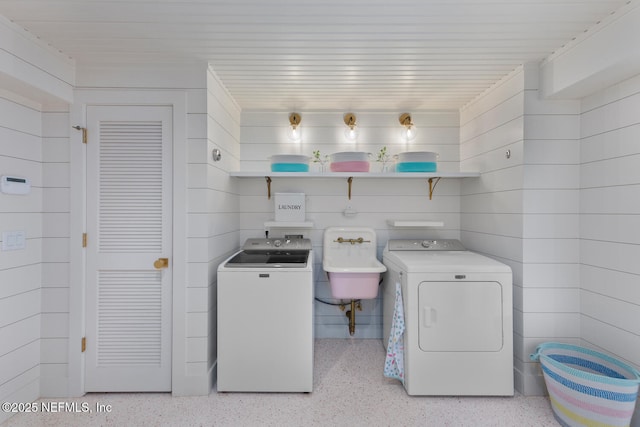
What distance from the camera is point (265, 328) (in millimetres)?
2010

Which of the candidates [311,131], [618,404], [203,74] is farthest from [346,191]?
[618,404]

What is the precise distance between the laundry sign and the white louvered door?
92 cm

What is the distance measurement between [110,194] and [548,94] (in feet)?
9.76

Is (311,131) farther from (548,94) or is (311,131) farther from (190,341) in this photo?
(190,341)

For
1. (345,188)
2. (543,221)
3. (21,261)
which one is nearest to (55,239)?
(21,261)

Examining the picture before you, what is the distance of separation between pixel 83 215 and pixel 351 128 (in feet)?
7.25

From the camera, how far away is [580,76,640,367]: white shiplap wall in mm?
1683

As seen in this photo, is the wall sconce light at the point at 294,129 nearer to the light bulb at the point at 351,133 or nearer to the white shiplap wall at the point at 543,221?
the light bulb at the point at 351,133

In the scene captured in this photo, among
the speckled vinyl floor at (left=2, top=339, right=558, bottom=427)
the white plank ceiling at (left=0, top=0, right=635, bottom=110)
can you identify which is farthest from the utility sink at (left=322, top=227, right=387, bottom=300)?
the white plank ceiling at (left=0, top=0, right=635, bottom=110)

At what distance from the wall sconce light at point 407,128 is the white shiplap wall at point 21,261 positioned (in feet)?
9.15

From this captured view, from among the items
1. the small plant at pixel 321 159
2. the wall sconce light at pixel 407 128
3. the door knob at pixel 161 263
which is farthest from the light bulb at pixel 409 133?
the door knob at pixel 161 263

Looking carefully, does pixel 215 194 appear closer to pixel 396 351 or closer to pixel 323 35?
pixel 323 35

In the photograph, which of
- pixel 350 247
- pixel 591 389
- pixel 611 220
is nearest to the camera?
pixel 591 389

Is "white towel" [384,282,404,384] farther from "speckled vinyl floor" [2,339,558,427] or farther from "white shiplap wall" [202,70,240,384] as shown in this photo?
"white shiplap wall" [202,70,240,384]
